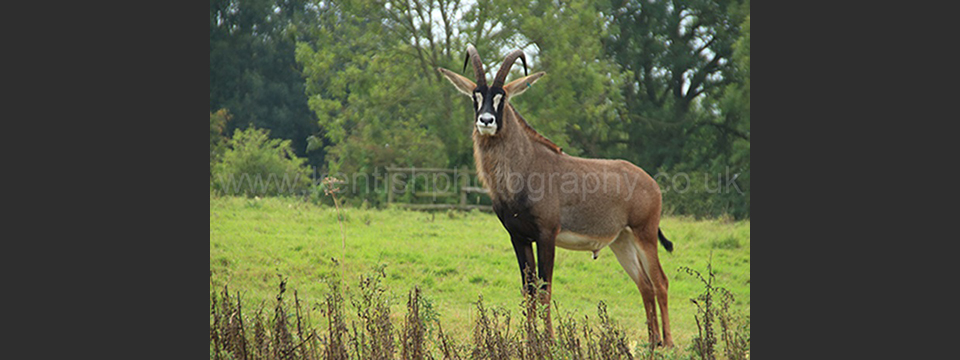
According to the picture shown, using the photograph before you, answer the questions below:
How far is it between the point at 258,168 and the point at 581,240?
3085mm

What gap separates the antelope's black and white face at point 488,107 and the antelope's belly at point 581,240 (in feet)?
3.41

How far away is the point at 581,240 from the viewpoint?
7145 mm

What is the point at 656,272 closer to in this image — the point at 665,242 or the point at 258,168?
the point at 665,242

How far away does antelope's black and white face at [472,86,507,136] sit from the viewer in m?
6.55

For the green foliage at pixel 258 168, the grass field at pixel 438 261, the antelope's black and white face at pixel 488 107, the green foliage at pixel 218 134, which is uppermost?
the antelope's black and white face at pixel 488 107

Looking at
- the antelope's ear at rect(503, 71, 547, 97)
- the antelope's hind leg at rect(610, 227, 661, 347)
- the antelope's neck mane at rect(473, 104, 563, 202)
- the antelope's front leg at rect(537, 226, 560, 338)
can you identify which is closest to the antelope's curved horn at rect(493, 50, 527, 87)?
the antelope's ear at rect(503, 71, 547, 97)

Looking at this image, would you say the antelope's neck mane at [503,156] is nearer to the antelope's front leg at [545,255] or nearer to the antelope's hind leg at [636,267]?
the antelope's front leg at [545,255]

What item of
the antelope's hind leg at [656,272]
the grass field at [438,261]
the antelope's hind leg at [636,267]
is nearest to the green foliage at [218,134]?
the grass field at [438,261]

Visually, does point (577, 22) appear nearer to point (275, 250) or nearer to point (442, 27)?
point (442, 27)

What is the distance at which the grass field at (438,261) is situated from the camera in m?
7.68

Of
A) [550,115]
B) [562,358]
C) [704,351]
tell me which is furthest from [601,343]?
[550,115]

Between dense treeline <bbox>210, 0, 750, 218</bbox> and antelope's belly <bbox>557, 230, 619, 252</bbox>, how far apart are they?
1.33m

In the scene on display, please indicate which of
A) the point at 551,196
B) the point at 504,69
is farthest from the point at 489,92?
the point at 551,196

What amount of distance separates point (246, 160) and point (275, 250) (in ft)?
2.86
